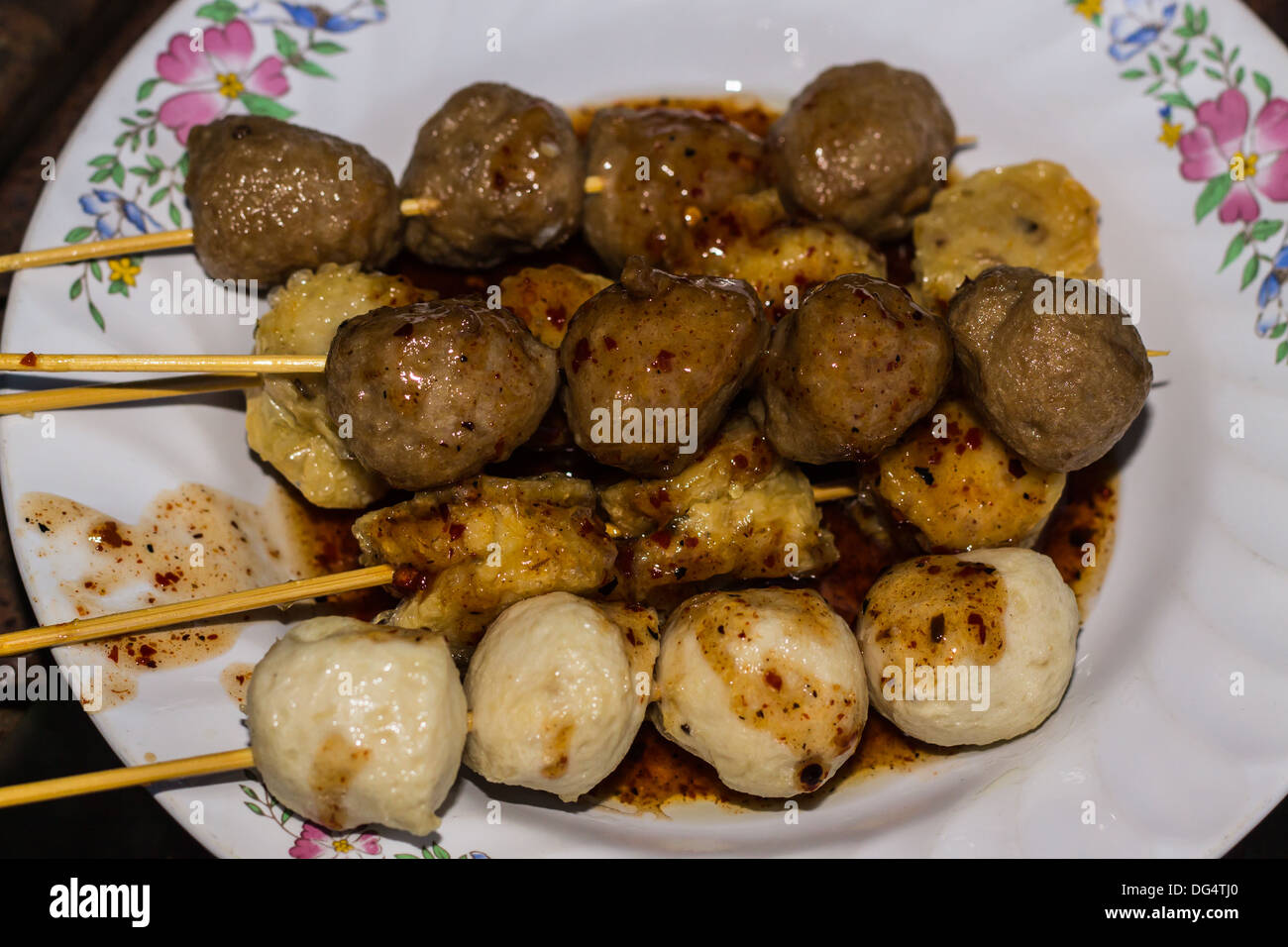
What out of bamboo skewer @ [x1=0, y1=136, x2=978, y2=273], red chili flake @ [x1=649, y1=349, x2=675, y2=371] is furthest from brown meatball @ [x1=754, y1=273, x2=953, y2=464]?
bamboo skewer @ [x1=0, y1=136, x2=978, y2=273]

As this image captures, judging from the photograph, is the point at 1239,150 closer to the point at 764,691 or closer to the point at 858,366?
the point at 858,366

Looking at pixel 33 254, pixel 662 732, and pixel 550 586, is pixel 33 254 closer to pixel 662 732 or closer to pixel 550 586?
pixel 550 586

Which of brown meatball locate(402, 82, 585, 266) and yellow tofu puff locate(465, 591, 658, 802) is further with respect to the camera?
brown meatball locate(402, 82, 585, 266)

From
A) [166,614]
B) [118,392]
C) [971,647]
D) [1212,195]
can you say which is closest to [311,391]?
[118,392]

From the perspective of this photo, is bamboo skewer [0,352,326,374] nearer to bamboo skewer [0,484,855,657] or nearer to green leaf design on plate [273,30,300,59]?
bamboo skewer [0,484,855,657]

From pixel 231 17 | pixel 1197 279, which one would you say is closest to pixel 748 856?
pixel 1197 279

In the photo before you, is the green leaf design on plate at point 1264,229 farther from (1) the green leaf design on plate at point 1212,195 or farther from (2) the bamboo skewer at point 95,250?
(2) the bamboo skewer at point 95,250
